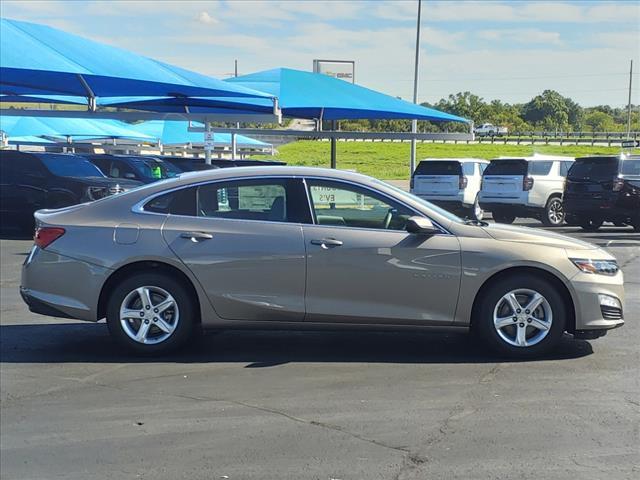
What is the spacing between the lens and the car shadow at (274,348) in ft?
20.9

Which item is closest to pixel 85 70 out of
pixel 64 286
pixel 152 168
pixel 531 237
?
pixel 152 168

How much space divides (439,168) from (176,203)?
47.9 ft

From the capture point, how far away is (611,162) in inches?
A: 682

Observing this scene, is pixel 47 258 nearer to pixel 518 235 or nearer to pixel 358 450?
pixel 358 450

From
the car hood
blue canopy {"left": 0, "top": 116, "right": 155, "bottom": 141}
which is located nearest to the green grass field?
blue canopy {"left": 0, "top": 116, "right": 155, "bottom": 141}

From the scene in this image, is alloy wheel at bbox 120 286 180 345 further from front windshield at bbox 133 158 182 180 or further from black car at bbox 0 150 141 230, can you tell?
front windshield at bbox 133 158 182 180

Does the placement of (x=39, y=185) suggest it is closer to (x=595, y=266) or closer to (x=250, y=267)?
(x=250, y=267)

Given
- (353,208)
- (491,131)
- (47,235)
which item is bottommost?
(47,235)

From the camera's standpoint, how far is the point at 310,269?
620 centimetres

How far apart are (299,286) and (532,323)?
6.32ft

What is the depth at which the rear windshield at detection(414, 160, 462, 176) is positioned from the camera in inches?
791

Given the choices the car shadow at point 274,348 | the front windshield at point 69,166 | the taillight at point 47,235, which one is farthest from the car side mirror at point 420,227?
the front windshield at point 69,166

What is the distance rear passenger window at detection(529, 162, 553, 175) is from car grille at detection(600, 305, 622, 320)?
534 inches

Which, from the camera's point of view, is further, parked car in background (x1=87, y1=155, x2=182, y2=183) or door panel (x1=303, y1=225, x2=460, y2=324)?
parked car in background (x1=87, y1=155, x2=182, y2=183)
